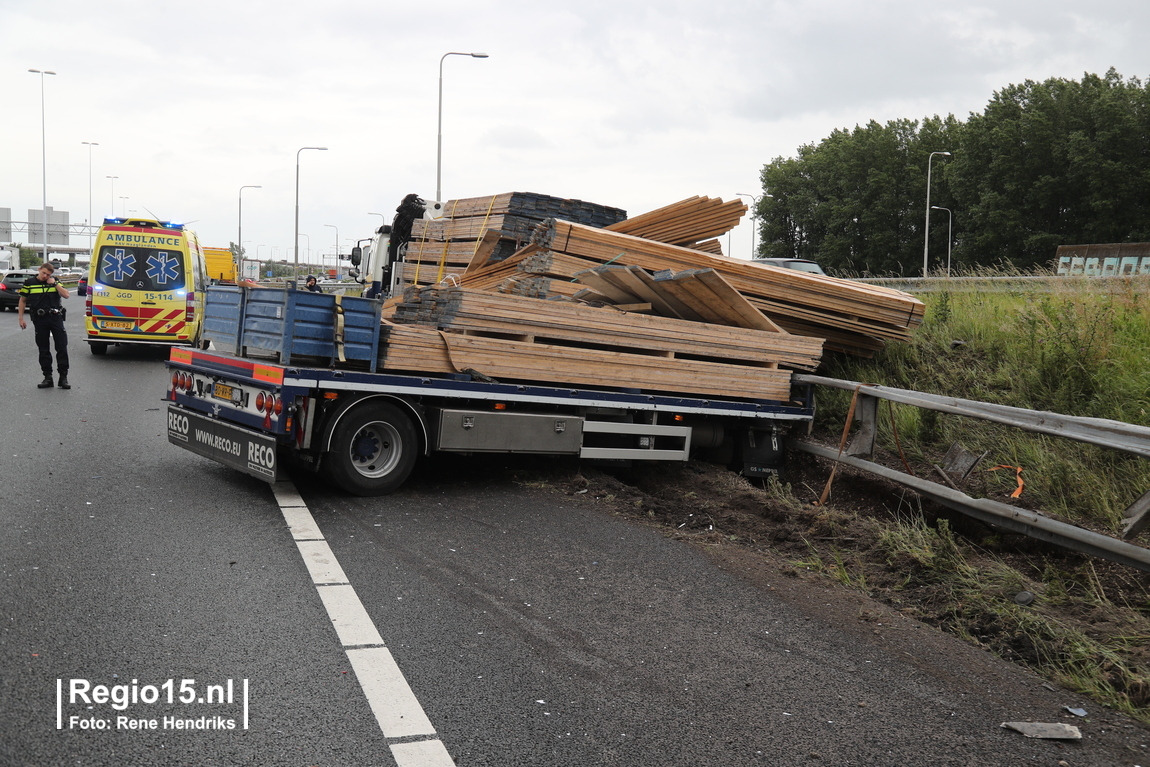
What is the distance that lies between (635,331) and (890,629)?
13.2ft

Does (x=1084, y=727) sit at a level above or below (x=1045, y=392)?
below

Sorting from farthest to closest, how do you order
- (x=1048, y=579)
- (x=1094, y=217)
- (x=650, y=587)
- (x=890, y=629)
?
(x=1094, y=217) → (x=1048, y=579) → (x=650, y=587) → (x=890, y=629)

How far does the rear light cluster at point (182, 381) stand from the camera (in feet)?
27.0

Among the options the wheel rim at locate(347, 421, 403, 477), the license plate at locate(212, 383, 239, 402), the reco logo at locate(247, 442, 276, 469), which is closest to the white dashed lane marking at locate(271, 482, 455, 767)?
the reco logo at locate(247, 442, 276, 469)

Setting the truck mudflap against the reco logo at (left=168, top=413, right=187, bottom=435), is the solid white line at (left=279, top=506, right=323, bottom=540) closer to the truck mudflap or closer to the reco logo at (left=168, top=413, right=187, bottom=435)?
the truck mudflap

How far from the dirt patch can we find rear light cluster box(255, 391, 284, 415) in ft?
7.69

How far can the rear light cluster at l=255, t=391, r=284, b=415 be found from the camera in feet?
22.6

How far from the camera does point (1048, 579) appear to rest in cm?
587

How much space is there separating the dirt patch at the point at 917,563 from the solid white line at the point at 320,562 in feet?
7.61

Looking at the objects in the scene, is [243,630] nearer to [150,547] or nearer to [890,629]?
[150,547]

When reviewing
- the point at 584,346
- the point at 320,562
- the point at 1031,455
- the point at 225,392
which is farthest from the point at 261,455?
the point at 1031,455

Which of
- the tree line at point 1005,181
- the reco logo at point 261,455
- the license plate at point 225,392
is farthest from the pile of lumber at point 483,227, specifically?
the tree line at point 1005,181

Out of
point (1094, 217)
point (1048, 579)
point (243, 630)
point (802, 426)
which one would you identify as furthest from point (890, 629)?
point (1094, 217)

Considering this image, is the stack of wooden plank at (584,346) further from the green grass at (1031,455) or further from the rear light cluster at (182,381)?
the rear light cluster at (182,381)
